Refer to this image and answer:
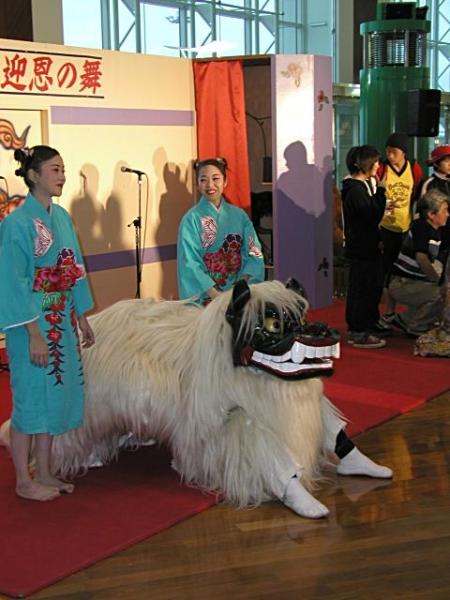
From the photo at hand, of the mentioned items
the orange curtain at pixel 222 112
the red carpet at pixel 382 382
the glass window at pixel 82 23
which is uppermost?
the glass window at pixel 82 23

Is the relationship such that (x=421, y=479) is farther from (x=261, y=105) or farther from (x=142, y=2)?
(x=142, y=2)

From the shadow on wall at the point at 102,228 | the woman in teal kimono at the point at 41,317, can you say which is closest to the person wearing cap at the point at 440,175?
the shadow on wall at the point at 102,228

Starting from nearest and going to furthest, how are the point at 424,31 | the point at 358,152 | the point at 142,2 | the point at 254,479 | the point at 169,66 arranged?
1. the point at 254,479
2. the point at 358,152
3. the point at 169,66
4. the point at 424,31
5. the point at 142,2

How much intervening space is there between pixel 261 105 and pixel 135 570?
5425 mm

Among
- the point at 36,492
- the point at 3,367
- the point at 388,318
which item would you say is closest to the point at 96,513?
the point at 36,492

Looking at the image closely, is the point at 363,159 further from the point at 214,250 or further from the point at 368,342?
the point at 214,250

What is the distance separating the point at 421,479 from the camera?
3.58 meters

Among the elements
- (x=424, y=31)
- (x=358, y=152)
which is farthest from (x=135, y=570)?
Result: (x=424, y=31)

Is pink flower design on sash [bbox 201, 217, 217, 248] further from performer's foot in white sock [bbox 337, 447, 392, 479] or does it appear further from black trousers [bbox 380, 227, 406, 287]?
black trousers [bbox 380, 227, 406, 287]

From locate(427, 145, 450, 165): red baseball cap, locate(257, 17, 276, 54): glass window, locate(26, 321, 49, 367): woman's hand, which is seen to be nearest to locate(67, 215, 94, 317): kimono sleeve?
locate(26, 321, 49, 367): woman's hand

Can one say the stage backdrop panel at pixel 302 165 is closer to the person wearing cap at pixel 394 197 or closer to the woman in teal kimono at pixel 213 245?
the person wearing cap at pixel 394 197

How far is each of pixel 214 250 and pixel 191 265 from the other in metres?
0.15

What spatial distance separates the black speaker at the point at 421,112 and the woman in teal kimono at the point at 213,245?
14.6 feet

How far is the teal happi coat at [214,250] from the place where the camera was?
4152 mm
